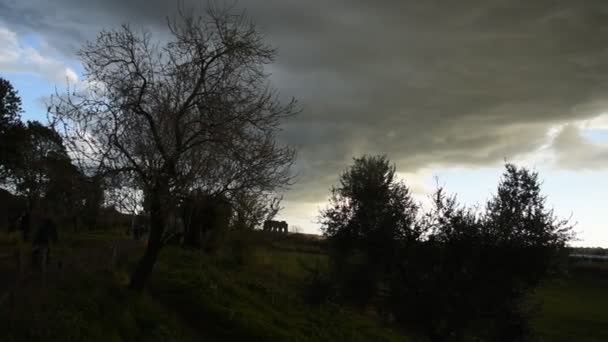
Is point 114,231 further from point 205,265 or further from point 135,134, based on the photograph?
point 135,134

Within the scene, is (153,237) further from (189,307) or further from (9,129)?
(9,129)

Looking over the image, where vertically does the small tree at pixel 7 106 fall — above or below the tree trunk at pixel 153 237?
above

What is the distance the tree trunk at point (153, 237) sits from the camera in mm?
17484

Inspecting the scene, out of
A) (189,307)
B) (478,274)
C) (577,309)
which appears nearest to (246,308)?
(189,307)

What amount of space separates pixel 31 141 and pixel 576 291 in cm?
6504

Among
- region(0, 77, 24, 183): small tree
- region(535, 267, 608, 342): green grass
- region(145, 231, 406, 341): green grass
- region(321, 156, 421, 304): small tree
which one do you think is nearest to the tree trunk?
region(145, 231, 406, 341): green grass

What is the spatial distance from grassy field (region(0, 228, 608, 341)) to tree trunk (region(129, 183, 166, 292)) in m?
0.61

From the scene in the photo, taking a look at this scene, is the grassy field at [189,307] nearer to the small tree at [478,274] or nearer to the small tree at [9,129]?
the small tree at [478,274]

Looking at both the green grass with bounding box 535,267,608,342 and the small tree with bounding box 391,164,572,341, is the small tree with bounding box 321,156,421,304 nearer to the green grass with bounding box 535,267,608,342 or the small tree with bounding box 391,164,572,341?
the small tree with bounding box 391,164,572,341

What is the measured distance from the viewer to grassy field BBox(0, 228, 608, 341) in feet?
46.4

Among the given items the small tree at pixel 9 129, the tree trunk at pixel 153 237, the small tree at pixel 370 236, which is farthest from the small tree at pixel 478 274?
the small tree at pixel 9 129

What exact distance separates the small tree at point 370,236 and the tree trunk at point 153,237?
9156mm

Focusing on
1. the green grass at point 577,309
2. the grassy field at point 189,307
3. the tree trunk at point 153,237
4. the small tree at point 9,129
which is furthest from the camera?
the small tree at point 9,129

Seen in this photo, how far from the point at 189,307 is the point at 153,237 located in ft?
16.7
